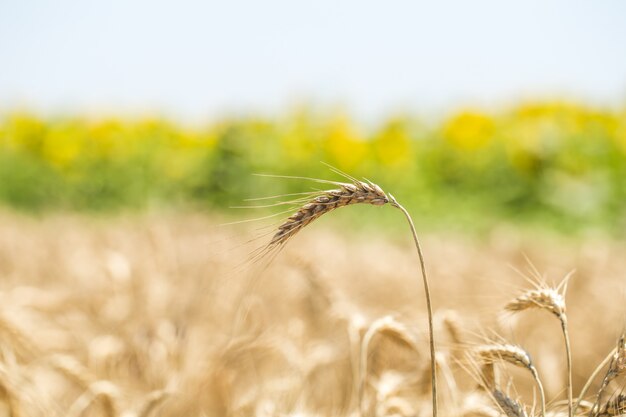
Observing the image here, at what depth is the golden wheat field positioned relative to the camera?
1680 mm

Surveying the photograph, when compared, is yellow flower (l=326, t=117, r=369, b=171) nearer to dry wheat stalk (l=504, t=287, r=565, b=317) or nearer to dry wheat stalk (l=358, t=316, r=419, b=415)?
dry wheat stalk (l=358, t=316, r=419, b=415)

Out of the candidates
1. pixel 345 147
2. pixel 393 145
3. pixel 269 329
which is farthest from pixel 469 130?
pixel 269 329

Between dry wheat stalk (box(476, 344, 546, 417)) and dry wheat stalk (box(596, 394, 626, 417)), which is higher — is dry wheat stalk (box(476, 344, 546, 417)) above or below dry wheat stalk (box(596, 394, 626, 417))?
Result: above

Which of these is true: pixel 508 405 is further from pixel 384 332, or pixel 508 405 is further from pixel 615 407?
pixel 384 332

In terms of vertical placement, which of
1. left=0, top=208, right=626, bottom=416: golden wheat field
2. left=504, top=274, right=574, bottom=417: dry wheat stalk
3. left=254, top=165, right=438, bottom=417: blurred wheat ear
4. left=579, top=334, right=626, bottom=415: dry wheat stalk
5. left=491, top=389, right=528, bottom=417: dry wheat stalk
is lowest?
left=0, top=208, right=626, bottom=416: golden wheat field

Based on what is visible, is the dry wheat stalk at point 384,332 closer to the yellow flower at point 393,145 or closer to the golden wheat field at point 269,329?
the golden wheat field at point 269,329

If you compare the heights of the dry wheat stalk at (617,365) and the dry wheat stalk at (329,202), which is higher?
the dry wheat stalk at (329,202)

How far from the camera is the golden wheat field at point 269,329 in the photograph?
1680mm

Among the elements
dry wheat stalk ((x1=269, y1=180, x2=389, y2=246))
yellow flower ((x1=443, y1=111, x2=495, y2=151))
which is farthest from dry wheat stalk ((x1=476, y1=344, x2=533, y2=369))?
yellow flower ((x1=443, y1=111, x2=495, y2=151))

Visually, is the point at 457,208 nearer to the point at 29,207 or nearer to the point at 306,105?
the point at 306,105

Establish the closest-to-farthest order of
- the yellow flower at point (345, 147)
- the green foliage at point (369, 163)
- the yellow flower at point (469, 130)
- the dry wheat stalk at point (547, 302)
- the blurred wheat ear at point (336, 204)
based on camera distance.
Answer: the blurred wheat ear at point (336, 204), the dry wheat stalk at point (547, 302), the green foliage at point (369, 163), the yellow flower at point (345, 147), the yellow flower at point (469, 130)

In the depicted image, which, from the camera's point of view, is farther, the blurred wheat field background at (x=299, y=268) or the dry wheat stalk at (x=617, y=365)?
the blurred wheat field background at (x=299, y=268)

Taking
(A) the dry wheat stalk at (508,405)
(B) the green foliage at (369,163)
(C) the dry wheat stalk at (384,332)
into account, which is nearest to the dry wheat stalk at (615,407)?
(A) the dry wheat stalk at (508,405)

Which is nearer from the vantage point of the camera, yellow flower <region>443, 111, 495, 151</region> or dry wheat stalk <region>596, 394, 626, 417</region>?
dry wheat stalk <region>596, 394, 626, 417</region>
